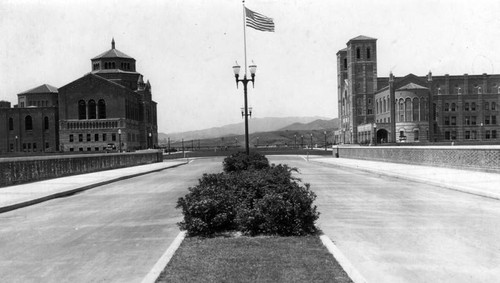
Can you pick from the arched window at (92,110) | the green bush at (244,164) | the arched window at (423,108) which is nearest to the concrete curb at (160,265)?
the green bush at (244,164)

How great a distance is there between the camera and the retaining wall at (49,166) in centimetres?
1897

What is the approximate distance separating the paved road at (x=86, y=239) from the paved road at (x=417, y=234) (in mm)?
3165

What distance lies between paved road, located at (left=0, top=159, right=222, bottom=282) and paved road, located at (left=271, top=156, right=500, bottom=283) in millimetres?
3165

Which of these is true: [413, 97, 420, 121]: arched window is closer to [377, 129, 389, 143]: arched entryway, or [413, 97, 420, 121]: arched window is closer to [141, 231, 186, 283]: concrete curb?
[377, 129, 389, 143]: arched entryway

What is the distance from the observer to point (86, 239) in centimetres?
823

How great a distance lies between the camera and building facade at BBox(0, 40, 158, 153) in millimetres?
80375

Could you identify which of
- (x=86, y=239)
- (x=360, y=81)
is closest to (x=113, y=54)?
(x=360, y=81)

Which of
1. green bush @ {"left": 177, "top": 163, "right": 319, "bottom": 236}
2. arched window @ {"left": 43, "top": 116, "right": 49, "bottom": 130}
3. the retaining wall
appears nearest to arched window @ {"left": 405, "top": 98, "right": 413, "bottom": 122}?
arched window @ {"left": 43, "top": 116, "right": 49, "bottom": 130}

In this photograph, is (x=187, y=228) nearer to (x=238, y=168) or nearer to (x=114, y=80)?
(x=238, y=168)

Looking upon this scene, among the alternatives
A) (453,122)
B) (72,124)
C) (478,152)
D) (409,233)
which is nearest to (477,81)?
(453,122)

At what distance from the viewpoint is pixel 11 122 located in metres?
87.8

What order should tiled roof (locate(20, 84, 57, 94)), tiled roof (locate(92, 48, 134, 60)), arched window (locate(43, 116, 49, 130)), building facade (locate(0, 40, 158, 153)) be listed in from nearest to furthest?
building facade (locate(0, 40, 158, 153)) → arched window (locate(43, 116, 49, 130)) → tiled roof (locate(92, 48, 134, 60)) → tiled roof (locate(20, 84, 57, 94))

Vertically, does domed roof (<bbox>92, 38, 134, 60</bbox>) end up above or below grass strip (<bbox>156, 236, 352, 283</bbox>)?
above

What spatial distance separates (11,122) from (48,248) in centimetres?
9119
